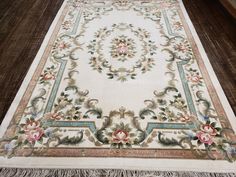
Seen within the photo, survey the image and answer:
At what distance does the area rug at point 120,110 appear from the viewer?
1.14 metres

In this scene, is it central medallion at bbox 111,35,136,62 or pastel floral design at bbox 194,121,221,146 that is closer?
pastel floral design at bbox 194,121,221,146

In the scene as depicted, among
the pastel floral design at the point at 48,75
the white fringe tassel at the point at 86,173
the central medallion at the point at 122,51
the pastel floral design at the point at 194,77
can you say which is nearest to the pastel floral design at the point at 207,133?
the white fringe tassel at the point at 86,173

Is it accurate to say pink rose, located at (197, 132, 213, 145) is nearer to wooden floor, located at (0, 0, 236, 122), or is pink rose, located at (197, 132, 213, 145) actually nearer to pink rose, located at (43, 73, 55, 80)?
wooden floor, located at (0, 0, 236, 122)

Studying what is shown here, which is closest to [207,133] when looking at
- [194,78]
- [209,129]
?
[209,129]

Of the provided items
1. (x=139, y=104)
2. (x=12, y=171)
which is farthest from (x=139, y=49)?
(x=12, y=171)

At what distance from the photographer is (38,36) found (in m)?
2.05

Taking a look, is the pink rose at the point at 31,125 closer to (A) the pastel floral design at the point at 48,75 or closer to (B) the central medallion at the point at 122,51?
(A) the pastel floral design at the point at 48,75

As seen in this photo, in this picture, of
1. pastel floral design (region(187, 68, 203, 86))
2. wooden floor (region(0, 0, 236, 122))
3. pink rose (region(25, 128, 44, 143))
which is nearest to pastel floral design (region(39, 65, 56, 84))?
wooden floor (region(0, 0, 236, 122))

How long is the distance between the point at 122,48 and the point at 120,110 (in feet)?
2.16

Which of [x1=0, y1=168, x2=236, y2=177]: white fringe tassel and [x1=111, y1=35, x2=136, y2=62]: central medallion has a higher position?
[x1=111, y1=35, x2=136, y2=62]: central medallion

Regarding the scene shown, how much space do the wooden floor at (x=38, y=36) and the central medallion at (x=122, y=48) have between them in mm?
587

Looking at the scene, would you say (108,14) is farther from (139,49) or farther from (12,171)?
(12,171)

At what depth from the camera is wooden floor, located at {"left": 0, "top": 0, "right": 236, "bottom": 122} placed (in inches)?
63.1

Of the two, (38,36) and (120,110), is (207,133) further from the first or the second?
(38,36)
